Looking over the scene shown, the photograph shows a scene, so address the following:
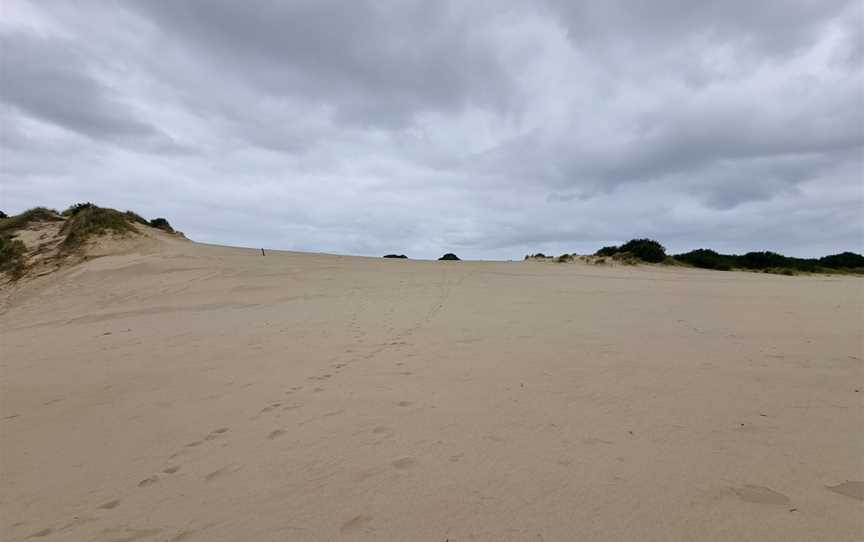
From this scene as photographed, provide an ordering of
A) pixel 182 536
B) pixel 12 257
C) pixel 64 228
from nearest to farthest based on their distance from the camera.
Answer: pixel 182 536 → pixel 12 257 → pixel 64 228

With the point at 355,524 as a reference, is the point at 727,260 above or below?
above

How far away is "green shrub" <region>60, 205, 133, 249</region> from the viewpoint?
50.5 feet

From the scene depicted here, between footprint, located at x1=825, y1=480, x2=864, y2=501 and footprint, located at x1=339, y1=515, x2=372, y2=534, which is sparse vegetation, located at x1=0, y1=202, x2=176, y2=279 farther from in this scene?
footprint, located at x1=825, y1=480, x2=864, y2=501

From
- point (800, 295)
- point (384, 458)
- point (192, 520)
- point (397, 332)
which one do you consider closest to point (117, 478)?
point (192, 520)

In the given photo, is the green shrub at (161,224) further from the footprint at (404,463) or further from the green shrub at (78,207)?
the footprint at (404,463)

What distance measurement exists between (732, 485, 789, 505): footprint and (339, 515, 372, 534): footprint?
168 cm

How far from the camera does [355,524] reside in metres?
1.95

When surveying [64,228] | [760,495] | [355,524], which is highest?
[64,228]

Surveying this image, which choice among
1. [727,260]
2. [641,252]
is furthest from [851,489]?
[727,260]

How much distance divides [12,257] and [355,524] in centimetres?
1886

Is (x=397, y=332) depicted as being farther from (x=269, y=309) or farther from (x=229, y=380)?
(x=269, y=309)

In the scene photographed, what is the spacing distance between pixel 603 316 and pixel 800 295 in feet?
16.5

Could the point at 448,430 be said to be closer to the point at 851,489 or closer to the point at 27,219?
the point at 851,489

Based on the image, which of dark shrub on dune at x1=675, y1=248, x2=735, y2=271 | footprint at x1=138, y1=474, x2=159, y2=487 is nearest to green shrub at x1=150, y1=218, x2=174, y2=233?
footprint at x1=138, y1=474, x2=159, y2=487
